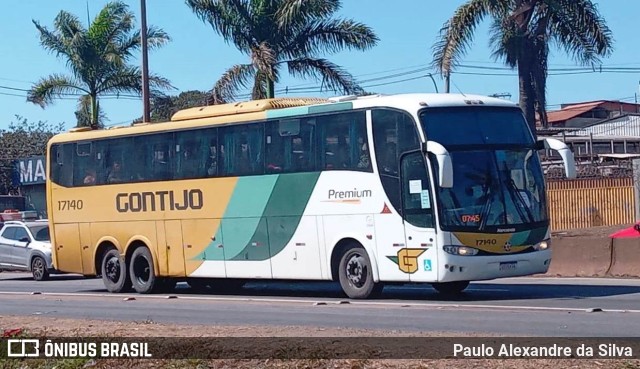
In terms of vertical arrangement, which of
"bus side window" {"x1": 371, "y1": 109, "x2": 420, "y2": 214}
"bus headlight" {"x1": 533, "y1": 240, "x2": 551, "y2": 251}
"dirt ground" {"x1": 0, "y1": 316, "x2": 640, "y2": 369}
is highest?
"bus side window" {"x1": 371, "y1": 109, "x2": 420, "y2": 214}

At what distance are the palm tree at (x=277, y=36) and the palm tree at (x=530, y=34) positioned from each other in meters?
4.82

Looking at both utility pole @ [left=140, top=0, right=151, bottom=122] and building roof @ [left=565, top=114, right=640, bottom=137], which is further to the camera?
building roof @ [left=565, top=114, right=640, bottom=137]

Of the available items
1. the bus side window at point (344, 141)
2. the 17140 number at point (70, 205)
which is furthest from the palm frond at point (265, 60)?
the bus side window at point (344, 141)

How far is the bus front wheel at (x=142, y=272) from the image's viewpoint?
22.5m

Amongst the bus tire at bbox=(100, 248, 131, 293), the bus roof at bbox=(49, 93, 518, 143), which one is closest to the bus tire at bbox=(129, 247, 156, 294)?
the bus tire at bbox=(100, 248, 131, 293)

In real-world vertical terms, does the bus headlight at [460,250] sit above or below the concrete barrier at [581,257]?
above

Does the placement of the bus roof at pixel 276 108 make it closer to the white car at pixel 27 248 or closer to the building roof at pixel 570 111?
the white car at pixel 27 248

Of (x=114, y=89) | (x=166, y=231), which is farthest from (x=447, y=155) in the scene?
(x=114, y=89)

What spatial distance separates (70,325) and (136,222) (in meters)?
8.03

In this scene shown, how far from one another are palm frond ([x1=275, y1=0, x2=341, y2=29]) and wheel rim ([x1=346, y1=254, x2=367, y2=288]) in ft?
53.4

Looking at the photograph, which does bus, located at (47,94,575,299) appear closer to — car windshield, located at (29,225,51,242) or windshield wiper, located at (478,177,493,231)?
windshield wiper, located at (478,177,493,231)

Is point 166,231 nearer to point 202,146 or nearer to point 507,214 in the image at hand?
point 202,146

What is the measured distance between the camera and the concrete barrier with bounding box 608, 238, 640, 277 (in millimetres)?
21562

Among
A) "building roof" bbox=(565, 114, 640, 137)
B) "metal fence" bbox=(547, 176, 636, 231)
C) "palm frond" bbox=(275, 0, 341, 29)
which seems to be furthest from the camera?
"building roof" bbox=(565, 114, 640, 137)
